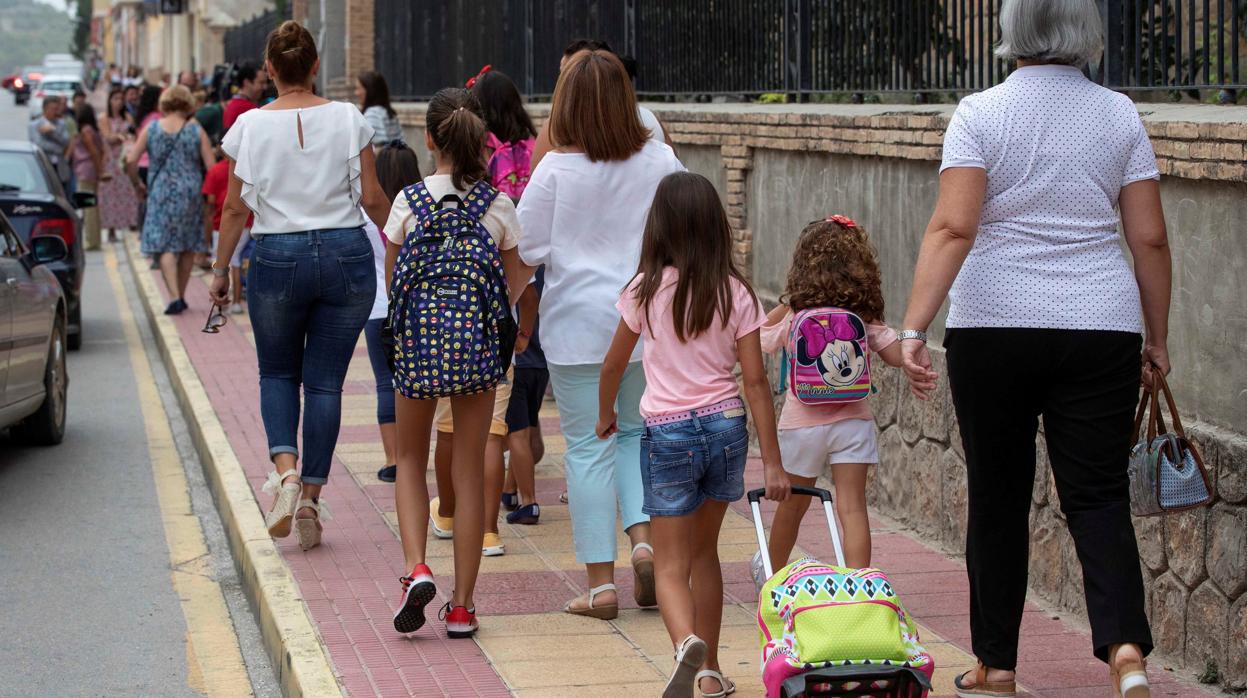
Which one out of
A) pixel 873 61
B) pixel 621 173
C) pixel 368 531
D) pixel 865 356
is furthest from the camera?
pixel 873 61

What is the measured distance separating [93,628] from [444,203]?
7.85ft

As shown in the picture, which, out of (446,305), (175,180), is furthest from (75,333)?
(446,305)

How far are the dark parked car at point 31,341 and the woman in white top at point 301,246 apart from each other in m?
2.84

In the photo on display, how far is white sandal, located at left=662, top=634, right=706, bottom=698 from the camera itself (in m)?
4.62

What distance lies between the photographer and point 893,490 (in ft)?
25.2

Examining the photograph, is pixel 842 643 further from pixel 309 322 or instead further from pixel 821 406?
pixel 309 322

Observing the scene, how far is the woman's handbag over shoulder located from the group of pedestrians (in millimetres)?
79

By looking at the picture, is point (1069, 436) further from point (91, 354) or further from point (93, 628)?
point (91, 354)

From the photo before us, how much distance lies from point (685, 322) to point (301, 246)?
2373 mm

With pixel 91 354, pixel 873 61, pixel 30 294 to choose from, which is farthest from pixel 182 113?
pixel 873 61

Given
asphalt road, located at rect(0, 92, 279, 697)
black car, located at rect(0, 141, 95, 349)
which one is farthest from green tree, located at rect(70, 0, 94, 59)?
asphalt road, located at rect(0, 92, 279, 697)

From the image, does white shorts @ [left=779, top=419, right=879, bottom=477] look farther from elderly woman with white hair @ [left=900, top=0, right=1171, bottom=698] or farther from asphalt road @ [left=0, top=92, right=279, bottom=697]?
asphalt road @ [left=0, top=92, right=279, bottom=697]

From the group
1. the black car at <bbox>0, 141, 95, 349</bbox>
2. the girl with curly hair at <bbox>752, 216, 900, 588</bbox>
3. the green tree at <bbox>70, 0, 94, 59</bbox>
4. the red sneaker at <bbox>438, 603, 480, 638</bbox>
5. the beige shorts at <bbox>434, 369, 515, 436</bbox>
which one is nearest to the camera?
the girl with curly hair at <bbox>752, 216, 900, 588</bbox>

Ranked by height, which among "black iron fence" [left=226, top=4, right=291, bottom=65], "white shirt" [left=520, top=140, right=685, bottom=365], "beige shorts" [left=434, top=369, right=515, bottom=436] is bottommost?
"beige shorts" [left=434, top=369, right=515, bottom=436]
